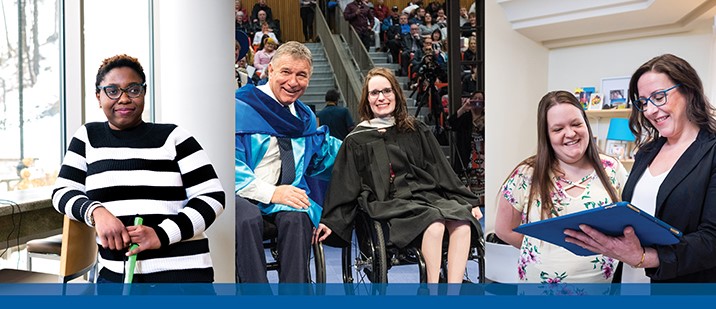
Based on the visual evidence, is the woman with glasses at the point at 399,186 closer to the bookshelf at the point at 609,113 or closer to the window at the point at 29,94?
the window at the point at 29,94

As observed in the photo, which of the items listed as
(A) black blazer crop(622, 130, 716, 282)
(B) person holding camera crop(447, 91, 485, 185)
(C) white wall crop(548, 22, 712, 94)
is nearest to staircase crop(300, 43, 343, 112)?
(B) person holding camera crop(447, 91, 485, 185)

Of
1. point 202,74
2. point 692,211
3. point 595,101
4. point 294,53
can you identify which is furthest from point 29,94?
point 595,101

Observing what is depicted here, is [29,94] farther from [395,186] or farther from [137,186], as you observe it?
[395,186]

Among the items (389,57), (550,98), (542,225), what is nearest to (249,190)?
(550,98)

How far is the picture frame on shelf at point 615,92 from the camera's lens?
6512mm

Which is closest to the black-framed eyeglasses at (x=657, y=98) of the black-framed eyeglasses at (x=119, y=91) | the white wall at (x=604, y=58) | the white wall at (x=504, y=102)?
the black-framed eyeglasses at (x=119, y=91)

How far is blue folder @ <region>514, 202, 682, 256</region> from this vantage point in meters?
1.66

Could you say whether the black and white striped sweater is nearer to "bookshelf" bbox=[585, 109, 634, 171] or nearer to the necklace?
Result: the necklace

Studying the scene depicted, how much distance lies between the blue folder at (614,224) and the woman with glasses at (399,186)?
1.59 m

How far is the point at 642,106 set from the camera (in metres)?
1.96

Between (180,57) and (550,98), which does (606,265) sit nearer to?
(550,98)

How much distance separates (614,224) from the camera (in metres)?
1.77

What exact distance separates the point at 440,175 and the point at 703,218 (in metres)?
2.04

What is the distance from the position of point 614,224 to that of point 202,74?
175cm
